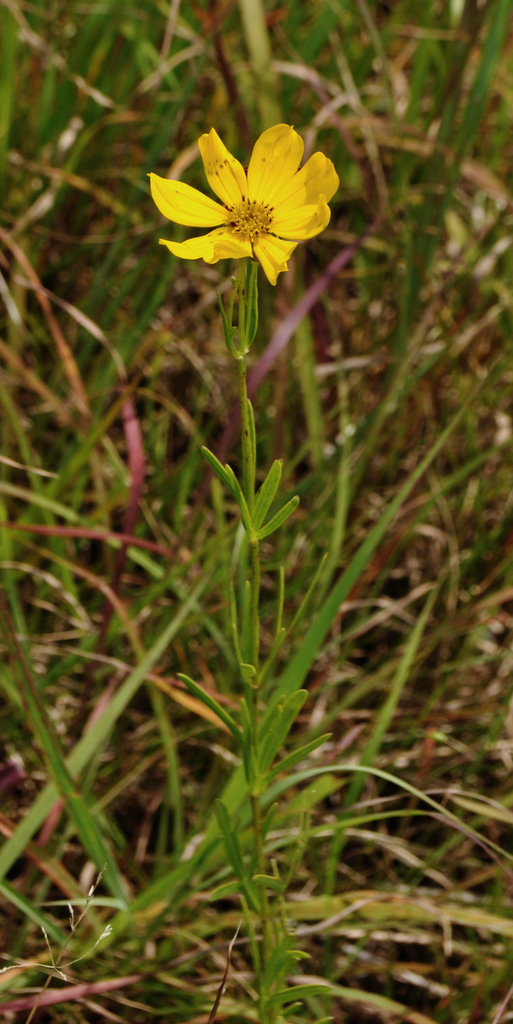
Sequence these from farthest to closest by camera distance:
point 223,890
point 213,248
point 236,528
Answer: point 236,528, point 223,890, point 213,248

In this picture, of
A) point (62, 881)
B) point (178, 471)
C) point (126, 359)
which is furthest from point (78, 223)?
point (62, 881)

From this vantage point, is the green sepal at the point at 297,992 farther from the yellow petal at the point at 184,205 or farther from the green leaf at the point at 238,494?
the yellow petal at the point at 184,205


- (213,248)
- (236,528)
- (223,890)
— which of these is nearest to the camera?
(213,248)

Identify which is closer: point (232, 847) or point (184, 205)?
point (184, 205)

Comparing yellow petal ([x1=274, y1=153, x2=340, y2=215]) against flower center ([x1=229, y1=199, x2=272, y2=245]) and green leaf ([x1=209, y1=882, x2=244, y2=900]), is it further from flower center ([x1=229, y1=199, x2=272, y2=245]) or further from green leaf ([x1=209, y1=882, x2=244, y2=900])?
green leaf ([x1=209, y1=882, x2=244, y2=900])

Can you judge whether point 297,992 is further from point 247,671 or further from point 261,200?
point 261,200

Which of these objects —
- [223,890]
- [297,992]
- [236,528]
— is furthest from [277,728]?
[236,528]

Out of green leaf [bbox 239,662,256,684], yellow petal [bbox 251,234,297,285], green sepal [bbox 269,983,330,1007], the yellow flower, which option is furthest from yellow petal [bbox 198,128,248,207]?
green sepal [bbox 269,983,330,1007]
